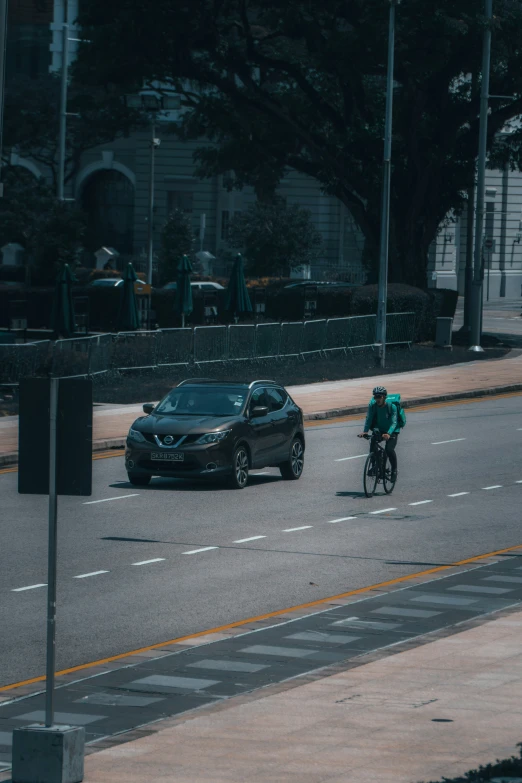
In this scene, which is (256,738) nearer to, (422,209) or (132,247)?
(422,209)

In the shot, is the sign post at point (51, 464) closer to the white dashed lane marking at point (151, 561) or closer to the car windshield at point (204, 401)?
the white dashed lane marking at point (151, 561)

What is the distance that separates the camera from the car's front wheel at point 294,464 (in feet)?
80.8

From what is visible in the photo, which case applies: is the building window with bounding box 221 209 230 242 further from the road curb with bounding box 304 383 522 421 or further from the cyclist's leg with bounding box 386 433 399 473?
the cyclist's leg with bounding box 386 433 399 473

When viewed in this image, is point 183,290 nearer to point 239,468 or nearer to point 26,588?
point 239,468

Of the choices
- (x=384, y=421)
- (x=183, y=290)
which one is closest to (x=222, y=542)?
(x=384, y=421)

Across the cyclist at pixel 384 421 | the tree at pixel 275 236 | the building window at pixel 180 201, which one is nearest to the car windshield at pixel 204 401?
the cyclist at pixel 384 421

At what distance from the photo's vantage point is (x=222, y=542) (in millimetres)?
18391

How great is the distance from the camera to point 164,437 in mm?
23016

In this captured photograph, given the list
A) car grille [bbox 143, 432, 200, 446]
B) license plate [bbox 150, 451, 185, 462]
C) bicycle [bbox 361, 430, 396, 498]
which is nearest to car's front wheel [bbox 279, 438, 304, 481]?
bicycle [bbox 361, 430, 396, 498]

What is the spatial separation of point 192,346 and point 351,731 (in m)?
29.6

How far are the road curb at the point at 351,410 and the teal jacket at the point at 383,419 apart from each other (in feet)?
22.0

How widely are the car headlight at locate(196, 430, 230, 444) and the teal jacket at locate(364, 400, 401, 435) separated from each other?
2167 millimetres

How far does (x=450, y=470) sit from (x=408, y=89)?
2741 centimetres

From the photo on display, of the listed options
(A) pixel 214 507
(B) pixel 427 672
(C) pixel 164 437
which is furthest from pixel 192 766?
(C) pixel 164 437
